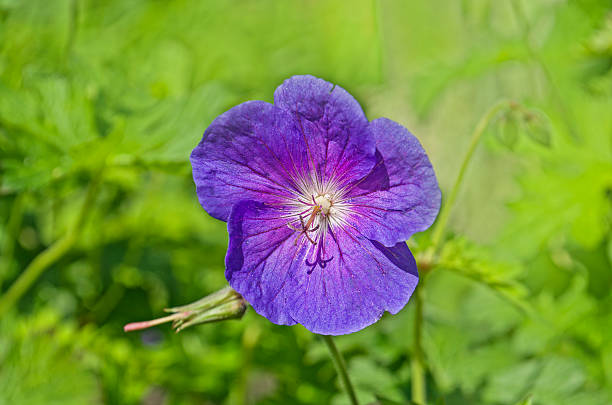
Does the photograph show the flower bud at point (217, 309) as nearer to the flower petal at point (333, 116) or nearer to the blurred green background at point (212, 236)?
the flower petal at point (333, 116)

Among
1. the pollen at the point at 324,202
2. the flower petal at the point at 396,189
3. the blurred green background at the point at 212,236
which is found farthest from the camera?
the blurred green background at the point at 212,236

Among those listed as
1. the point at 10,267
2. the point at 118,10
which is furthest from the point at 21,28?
the point at 10,267

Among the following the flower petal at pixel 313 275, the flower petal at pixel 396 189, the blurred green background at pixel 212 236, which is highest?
the flower petal at pixel 396 189

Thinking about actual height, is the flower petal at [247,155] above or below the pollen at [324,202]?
above

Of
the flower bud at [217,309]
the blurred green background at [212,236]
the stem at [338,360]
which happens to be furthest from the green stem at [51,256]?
the stem at [338,360]

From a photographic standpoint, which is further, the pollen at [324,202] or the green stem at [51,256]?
the green stem at [51,256]

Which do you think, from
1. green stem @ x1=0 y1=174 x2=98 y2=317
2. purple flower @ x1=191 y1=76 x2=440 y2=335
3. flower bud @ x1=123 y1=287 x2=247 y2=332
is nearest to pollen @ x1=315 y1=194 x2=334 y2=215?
purple flower @ x1=191 y1=76 x2=440 y2=335

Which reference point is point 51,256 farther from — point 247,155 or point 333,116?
point 333,116
